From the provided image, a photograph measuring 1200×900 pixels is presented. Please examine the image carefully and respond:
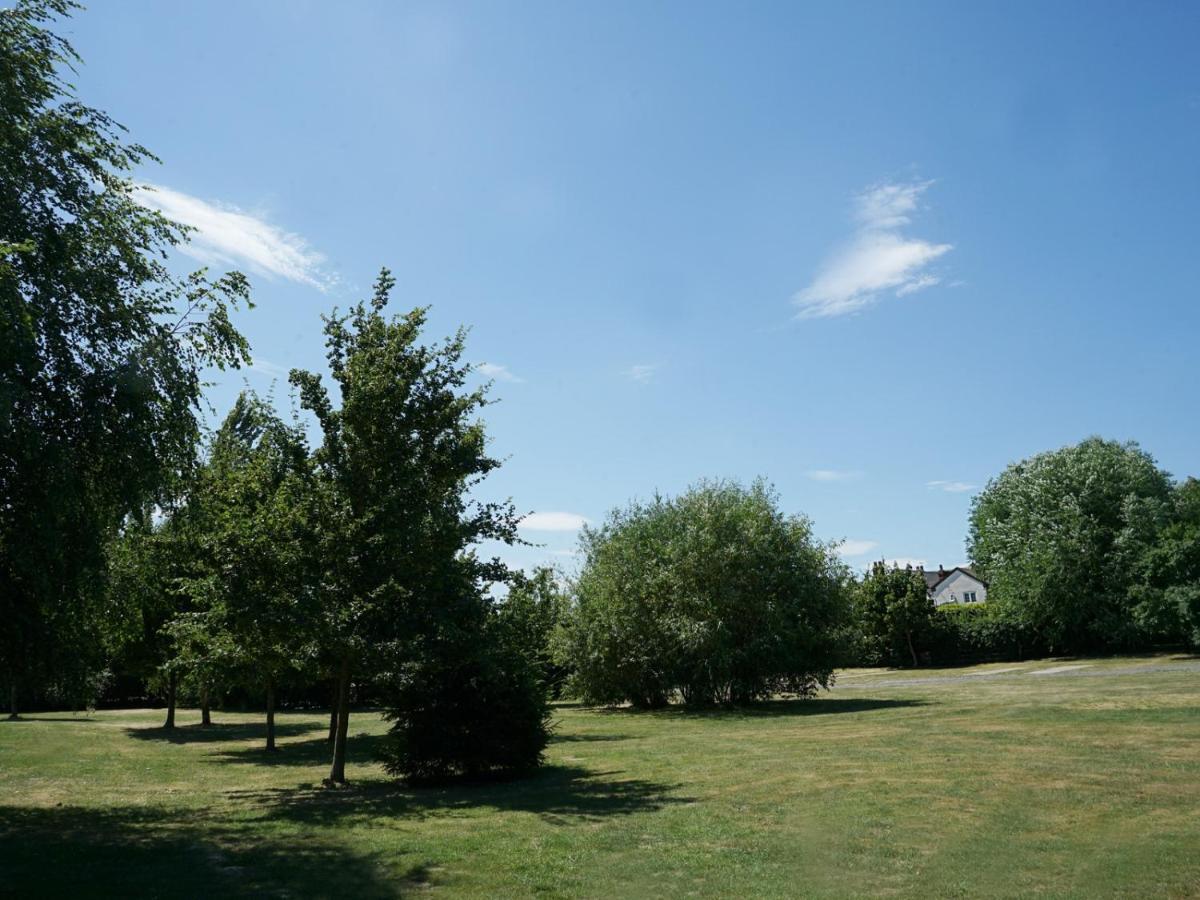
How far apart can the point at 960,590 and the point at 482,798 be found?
10340cm

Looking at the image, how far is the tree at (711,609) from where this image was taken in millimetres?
35062

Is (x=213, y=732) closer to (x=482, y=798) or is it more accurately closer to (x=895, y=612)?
(x=482, y=798)

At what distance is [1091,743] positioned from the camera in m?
17.3

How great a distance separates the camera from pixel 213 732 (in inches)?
1387

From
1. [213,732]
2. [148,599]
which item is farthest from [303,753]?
[213,732]

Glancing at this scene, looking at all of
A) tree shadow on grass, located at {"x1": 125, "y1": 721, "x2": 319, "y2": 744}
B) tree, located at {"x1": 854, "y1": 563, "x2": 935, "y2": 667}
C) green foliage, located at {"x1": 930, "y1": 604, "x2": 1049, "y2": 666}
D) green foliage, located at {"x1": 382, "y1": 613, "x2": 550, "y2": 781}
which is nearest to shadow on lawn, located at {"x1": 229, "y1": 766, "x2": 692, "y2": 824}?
green foliage, located at {"x1": 382, "y1": 613, "x2": 550, "y2": 781}

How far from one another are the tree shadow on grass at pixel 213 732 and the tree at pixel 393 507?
16549 millimetres

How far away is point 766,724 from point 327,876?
1997 cm

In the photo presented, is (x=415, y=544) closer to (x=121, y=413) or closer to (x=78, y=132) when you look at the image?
(x=121, y=413)

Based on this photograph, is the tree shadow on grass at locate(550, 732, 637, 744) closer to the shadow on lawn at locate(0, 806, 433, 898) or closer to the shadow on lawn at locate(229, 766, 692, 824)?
the shadow on lawn at locate(229, 766, 692, 824)

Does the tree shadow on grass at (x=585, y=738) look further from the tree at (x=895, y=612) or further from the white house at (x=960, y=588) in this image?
the white house at (x=960, y=588)

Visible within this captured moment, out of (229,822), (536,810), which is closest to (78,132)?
(229,822)

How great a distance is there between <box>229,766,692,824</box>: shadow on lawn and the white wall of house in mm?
96333

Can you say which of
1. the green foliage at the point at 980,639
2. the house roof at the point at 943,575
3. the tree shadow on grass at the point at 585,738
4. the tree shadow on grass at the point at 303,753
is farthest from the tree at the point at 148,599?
the house roof at the point at 943,575
